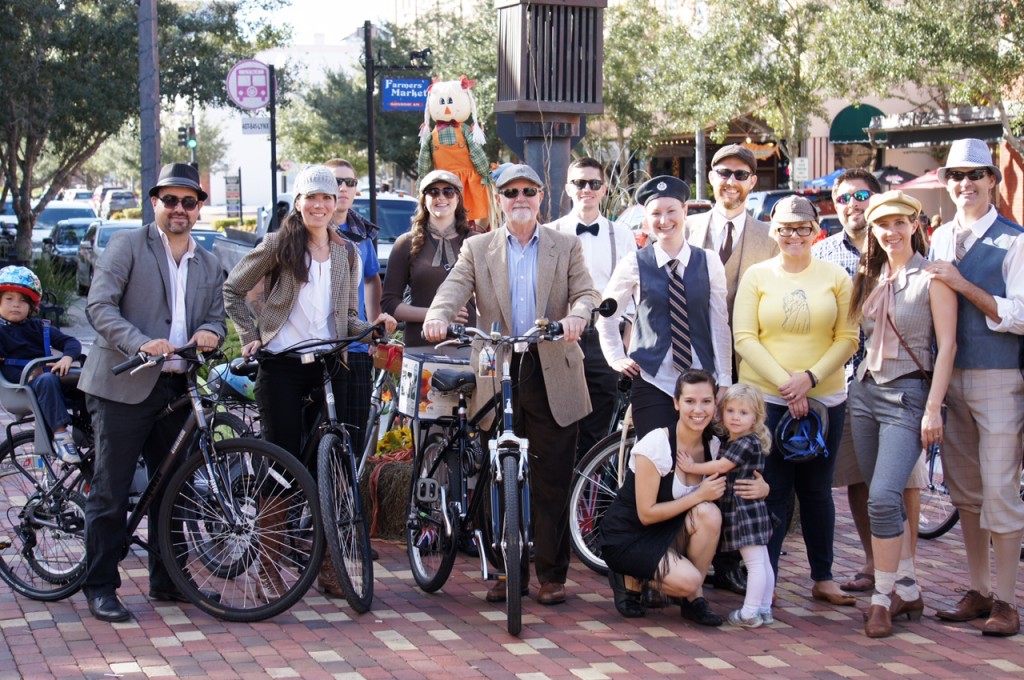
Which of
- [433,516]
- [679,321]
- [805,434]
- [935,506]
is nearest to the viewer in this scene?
[805,434]

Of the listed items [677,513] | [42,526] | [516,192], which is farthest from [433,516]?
[42,526]

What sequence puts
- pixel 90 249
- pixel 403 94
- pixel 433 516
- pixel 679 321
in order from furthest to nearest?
pixel 90 249 < pixel 403 94 < pixel 433 516 < pixel 679 321

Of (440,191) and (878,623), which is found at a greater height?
(440,191)

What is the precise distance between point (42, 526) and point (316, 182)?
206cm

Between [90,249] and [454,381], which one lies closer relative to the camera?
[454,381]

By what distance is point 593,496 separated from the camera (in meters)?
6.91

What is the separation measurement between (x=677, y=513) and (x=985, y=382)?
57.5 inches

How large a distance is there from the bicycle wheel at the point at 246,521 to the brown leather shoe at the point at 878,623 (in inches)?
94.7

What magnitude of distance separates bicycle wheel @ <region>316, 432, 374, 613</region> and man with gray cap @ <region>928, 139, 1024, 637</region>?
2.62 meters

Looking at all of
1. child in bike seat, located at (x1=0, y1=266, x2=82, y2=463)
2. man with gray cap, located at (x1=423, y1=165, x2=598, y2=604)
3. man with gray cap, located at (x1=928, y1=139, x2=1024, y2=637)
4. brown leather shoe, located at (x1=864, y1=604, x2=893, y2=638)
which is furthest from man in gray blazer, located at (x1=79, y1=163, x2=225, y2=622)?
man with gray cap, located at (x1=928, y1=139, x2=1024, y2=637)

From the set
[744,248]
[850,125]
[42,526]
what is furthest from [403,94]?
[850,125]

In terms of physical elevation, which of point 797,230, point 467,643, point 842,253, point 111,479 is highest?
point 797,230

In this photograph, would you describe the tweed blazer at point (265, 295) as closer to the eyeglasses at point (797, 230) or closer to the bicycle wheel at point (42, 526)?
the bicycle wheel at point (42, 526)

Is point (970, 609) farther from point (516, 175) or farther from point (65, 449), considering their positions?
point (65, 449)
